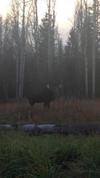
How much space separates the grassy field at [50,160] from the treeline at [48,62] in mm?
35541

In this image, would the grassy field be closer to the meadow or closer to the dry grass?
the meadow

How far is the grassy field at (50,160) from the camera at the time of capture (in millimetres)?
7805

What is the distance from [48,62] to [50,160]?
44817mm

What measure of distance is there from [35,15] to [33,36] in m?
4.16

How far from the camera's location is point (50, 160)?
27.2 ft

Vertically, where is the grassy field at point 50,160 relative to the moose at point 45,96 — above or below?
above

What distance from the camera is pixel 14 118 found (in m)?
24.6

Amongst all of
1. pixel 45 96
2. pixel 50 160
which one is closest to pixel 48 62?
pixel 45 96

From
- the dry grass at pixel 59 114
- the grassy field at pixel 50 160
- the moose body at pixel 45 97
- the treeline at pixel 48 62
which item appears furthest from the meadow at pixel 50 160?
the treeline at pixel 48 62

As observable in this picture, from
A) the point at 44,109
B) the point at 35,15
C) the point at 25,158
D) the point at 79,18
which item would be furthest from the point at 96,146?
the point at 79,18

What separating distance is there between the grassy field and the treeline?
35541 mm

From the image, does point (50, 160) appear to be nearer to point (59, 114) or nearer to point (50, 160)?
point (50, 160)

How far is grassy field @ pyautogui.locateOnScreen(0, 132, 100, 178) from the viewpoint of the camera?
780 cm

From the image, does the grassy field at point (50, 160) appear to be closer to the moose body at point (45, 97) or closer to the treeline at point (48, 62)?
the moose body at point (45, 97)
